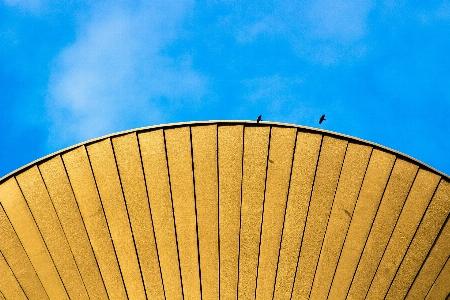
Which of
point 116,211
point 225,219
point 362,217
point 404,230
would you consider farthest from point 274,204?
point 116,211

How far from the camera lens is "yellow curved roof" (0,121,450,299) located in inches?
450

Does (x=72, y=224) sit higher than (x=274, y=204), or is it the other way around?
(x=72, y=224)

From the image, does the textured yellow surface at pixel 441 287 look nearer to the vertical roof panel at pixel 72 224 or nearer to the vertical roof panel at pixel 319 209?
the vertical roof panel at pixel 319 209

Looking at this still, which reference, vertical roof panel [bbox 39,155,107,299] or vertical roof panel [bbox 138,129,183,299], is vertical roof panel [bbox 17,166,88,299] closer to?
vertical roof panel [bbox 39,155,107,299]

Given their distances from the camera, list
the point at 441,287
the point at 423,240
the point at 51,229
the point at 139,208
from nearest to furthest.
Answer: the point at 441,287 → the point at 423,240 → the point at 51,229 → the point at 139,208

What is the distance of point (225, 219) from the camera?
1173cm

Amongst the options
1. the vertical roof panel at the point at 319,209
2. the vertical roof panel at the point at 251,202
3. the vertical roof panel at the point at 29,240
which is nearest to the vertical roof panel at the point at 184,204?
the vertical roof panel at the point at 251,202

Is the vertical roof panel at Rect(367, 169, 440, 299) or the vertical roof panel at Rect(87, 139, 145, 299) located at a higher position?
the vertical roof panel at Rect(87, 139, 145, 299)

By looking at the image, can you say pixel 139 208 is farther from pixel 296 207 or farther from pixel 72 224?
pixel 296 207

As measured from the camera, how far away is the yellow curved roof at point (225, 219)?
11.4m

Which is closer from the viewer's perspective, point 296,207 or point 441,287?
point 441,287

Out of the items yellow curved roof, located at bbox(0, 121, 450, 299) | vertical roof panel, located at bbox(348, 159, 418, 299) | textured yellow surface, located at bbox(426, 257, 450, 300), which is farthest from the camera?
yellow curved roof, located at bbox(0, 121, 450, 299)

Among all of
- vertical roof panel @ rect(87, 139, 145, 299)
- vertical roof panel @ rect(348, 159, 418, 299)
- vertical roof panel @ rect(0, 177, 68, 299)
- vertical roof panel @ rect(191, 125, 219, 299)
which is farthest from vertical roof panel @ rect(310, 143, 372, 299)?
vertical roof panel @ rect(0, 177, 68, 299)

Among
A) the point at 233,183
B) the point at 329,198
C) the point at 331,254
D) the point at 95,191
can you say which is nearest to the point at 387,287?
the point at 331,254
